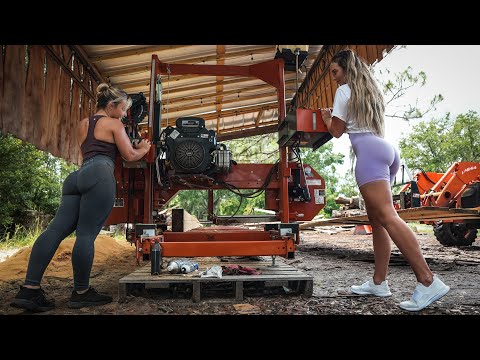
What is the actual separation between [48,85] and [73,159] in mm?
1752

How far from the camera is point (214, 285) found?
12.6 feet

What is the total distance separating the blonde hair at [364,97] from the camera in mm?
2943

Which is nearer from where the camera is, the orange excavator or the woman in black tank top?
the woman in black tank top

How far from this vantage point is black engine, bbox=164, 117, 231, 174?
4.42 metres

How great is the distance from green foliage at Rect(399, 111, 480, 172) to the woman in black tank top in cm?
2916

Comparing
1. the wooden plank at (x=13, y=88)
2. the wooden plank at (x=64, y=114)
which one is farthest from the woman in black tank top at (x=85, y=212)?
the wooden plank at (x=64, y=114)

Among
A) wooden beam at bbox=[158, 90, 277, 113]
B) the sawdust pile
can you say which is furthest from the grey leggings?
wooden beam at bbox=[158, 90, 277, 113]

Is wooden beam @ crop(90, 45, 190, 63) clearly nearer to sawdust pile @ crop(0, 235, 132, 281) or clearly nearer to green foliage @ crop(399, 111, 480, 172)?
sawdust pile @ crop(0, 235, 132, 281)

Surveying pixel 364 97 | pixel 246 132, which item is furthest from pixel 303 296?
pixel 246 132

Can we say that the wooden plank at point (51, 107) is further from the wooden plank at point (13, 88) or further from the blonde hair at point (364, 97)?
the blonde hair at point (364, 97)

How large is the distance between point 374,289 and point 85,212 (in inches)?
95.7

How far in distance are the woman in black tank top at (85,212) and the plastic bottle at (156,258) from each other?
50 cm
